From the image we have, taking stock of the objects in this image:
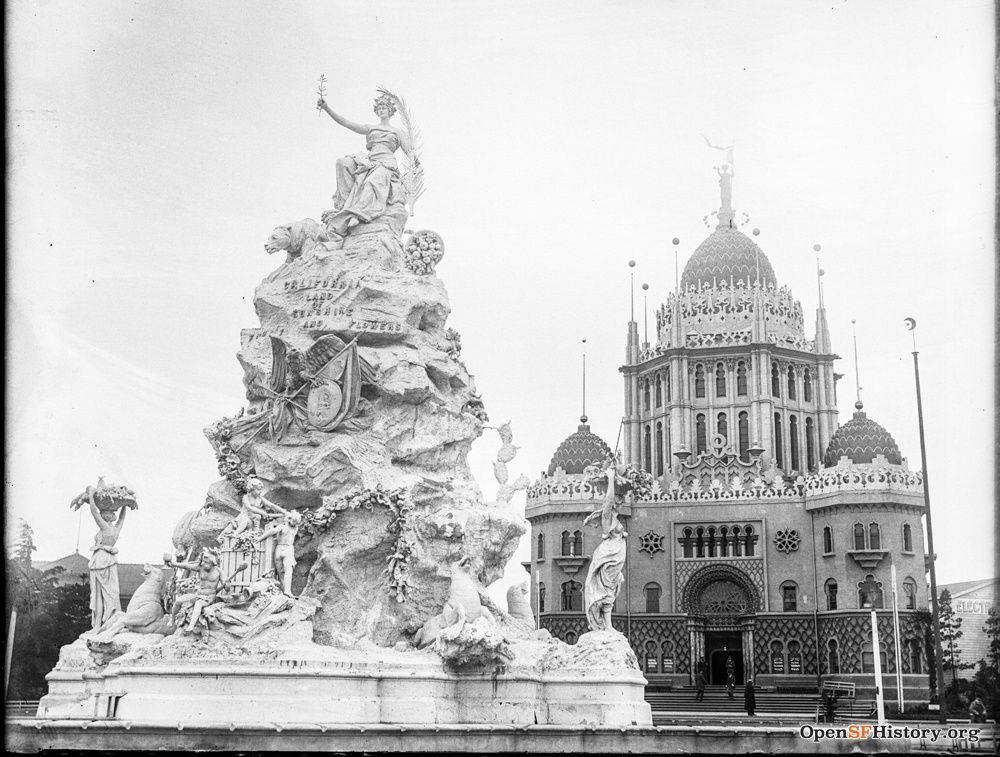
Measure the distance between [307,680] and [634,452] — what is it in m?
58.4

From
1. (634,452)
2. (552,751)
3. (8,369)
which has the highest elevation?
(634,452)

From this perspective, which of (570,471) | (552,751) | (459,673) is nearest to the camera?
(552,751)

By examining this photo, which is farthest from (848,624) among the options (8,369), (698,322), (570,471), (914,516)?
(8,369)

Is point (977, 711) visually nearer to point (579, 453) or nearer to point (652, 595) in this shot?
point (652, 595)

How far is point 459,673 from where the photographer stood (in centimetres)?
2347

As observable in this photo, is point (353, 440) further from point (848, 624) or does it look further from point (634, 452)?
point (634, 452)

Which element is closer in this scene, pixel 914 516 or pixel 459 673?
pixel 459 673

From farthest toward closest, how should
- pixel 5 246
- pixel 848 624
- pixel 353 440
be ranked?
pixel 848 624 → pixel 353 440 → pixel 5 246

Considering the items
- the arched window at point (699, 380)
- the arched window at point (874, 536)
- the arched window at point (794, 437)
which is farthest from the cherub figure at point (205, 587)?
the arched window at point (794, 437)

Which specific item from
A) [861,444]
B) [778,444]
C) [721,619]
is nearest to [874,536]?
[861,444]

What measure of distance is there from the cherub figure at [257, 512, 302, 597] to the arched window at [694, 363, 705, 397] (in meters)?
54.7

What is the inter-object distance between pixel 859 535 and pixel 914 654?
20.8 feet

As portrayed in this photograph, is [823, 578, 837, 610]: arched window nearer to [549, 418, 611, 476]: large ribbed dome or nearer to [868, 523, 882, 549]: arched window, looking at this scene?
[868, 523, 882, 549]: arched window

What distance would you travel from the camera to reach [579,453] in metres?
71.1
